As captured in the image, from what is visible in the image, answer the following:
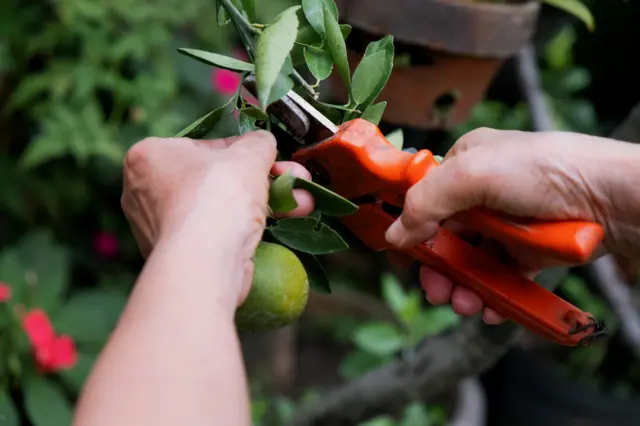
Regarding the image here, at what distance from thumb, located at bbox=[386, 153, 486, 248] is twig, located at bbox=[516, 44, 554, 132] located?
23.7 inches

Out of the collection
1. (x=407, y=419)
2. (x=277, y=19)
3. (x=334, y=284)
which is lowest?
(x=334, y=284)

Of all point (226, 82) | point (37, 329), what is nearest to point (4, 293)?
point (37, 329)

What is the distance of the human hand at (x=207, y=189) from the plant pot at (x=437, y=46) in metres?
0.33

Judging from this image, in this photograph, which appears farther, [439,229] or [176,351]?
[439,229]

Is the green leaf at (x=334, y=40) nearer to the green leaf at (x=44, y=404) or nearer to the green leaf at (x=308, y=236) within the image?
the green leaf at (x=308, y=236)

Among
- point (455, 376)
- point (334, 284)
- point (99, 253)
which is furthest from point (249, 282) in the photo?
point (334, 284)

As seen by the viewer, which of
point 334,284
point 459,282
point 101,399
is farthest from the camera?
point 334,284

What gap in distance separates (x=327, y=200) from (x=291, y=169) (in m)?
0.04

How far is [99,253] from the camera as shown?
4.87 feet

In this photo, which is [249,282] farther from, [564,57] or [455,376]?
[564,57]

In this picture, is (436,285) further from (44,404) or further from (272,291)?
(44,404)

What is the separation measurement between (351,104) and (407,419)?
31.6 inches

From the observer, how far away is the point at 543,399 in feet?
4.75

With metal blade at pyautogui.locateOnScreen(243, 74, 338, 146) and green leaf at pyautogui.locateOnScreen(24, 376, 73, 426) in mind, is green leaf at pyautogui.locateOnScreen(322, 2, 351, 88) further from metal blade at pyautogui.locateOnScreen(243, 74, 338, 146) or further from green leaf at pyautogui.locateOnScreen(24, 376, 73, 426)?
green leaf at pyautogui.locateOnScreen(24, 376, 73, 426)
